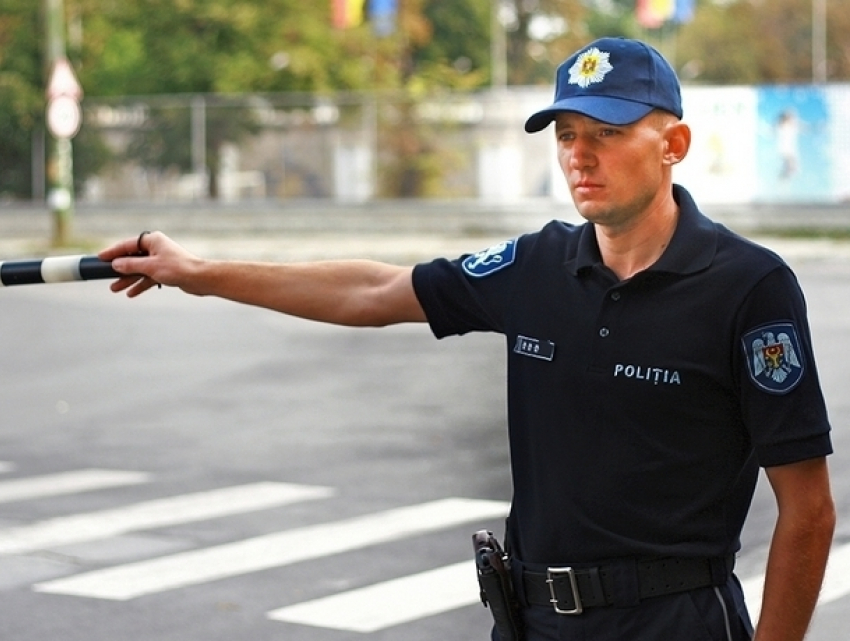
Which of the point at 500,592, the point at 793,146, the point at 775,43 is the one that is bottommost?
the point at 500,592

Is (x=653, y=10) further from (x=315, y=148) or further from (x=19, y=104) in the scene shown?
(x=19, y=104)

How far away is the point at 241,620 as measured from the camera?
6.80m

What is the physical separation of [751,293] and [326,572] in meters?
4.79

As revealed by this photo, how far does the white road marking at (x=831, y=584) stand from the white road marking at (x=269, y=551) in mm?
1797

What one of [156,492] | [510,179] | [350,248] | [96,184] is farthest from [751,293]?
[96,184]

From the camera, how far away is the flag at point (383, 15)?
46.7 m

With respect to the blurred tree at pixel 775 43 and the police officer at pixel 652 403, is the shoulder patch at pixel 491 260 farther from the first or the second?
the blurred tree at pixel 775 43

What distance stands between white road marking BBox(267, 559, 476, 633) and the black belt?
3.51 meters

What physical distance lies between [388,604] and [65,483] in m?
3.38

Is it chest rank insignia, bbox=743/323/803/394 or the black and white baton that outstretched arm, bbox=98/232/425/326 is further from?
chest rank insignia, bbox=743/323/803/394

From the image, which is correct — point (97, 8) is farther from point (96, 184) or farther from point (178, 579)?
point (178, 579)

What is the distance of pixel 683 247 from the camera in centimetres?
312

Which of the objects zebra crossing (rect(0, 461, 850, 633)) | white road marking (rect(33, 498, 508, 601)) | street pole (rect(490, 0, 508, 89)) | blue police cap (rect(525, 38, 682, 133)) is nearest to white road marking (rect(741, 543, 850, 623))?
zebra crossing (rect(0, 461, 850, 633))


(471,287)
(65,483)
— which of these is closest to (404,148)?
(65,483)
